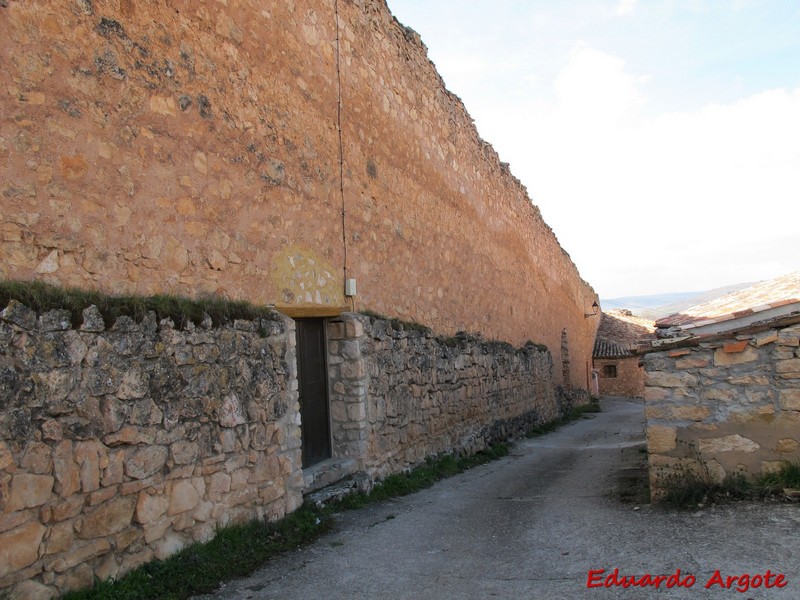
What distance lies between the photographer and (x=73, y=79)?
382cm

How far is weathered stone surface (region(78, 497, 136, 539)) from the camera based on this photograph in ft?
11.5

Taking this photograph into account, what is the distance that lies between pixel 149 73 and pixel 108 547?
121 inches

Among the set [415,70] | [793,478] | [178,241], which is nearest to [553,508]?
[793,478]

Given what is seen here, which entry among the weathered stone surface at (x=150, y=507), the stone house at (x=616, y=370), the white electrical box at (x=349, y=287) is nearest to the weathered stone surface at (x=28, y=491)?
the weathered stone surface at (x=150, y=507)

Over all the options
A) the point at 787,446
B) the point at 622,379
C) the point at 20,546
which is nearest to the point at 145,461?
the point at 20,546

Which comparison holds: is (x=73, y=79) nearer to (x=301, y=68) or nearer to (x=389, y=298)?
(x=301, y=68)

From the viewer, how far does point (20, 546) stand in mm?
3160

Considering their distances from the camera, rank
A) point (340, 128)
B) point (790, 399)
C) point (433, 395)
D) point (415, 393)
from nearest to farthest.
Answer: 1. point (790, 399)
2. point (340, 128)
3. point (415, 393)
4. point (433, 395)

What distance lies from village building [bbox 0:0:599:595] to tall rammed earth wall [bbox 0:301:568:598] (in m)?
0.01

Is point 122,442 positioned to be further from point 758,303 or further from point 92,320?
point 758,303

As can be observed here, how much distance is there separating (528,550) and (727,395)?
7.35ft

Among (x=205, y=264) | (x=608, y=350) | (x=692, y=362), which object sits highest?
(x=205, y=264)

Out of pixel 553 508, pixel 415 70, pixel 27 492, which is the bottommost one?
pixel 553 508

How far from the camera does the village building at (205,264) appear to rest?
3.46 metres
